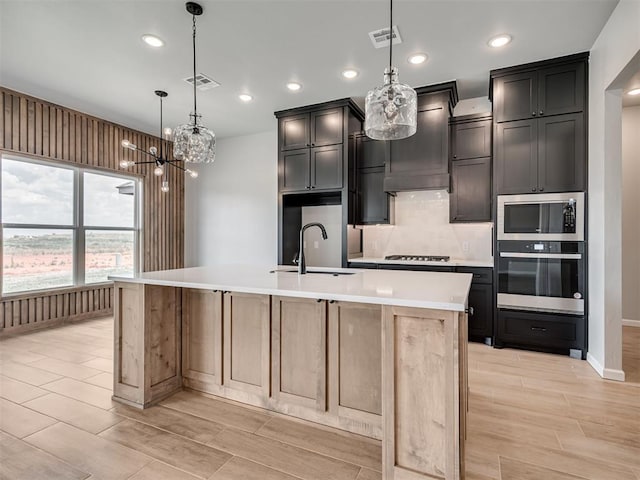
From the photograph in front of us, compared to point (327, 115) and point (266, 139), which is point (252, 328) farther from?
point (266, 139)

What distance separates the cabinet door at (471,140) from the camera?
387 cm

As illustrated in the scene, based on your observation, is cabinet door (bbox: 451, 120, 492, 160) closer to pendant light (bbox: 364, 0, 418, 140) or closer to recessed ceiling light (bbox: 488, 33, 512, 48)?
recessed ceiling light (bbox: 488, 33, 512, 48)

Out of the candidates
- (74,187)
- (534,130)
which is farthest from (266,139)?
(534,130)

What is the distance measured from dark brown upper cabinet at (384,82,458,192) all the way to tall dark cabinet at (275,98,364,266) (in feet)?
2.02

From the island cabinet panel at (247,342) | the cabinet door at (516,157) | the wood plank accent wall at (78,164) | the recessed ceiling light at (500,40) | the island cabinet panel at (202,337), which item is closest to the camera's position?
the island cabinet panel at (247,342)

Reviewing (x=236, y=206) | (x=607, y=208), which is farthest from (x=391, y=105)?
(x=236, y=206)

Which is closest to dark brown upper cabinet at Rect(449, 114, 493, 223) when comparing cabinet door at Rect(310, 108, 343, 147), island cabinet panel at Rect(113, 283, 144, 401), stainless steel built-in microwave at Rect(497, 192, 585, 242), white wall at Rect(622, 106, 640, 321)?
stainless steel built-in microwave at Rect(497, 192, 585, 242)

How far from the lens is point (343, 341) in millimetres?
2000

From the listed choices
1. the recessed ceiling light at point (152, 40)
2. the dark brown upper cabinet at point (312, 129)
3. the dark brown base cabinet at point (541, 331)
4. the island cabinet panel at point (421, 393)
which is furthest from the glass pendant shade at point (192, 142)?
the dark brown base cabinet at point (541, 331)

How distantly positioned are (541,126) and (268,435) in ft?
12.3

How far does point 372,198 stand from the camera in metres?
4.50

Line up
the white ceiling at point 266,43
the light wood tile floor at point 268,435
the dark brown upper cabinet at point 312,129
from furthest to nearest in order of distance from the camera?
1. the dark brown upper cabinet at point 312,129
2. the white ceiling at point 266,43
3. the light wood tile floor at point 268,435

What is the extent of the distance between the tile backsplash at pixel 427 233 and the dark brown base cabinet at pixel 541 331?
908 millimetres

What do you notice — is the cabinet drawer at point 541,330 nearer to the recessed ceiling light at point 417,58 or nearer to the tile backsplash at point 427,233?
the tile backsplash at point 427,233
